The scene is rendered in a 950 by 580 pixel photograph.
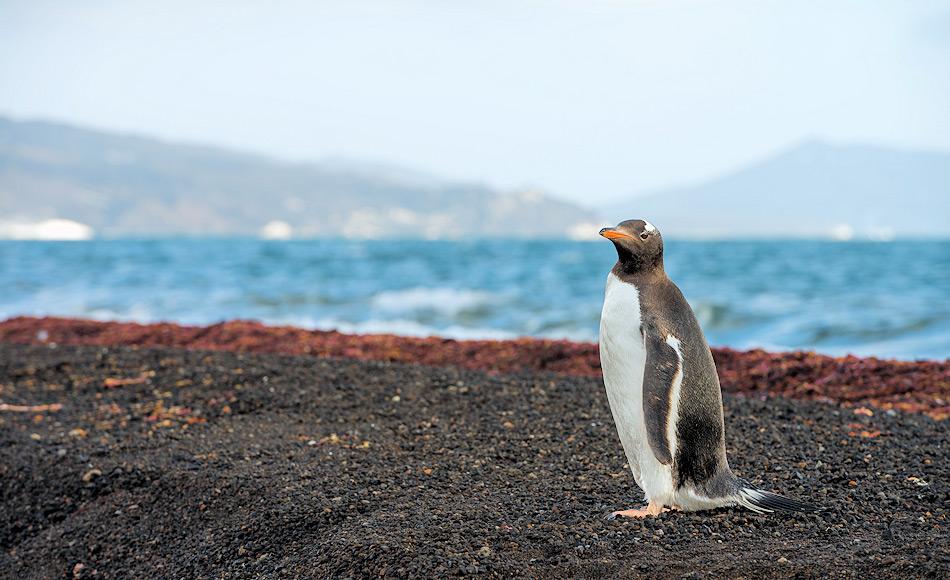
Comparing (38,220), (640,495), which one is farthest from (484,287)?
(38,220)

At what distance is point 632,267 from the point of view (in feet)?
10.9

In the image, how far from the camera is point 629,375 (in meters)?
3.29

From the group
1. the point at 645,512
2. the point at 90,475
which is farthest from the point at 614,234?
the point at 90,475

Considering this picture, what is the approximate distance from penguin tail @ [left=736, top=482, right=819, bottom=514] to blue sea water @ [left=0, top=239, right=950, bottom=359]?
8677mm

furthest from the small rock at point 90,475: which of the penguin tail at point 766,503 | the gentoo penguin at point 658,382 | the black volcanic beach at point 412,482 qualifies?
the penguin tail at point 766,503

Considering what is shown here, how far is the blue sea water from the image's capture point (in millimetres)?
13250

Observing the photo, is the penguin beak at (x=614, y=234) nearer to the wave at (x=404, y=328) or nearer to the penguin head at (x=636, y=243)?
the penguin head at (x=636, y=243)

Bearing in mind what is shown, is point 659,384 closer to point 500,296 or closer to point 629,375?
point 629,375

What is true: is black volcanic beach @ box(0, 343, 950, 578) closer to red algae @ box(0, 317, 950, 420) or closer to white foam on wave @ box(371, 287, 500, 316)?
red algae @ box(0, 317, 950, 420)

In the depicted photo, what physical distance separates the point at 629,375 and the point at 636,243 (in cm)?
51

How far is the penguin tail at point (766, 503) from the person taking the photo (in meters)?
3.51

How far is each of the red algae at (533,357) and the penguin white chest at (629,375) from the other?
3.27 metres

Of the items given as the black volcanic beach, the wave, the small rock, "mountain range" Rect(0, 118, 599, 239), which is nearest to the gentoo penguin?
the black volcanic beach

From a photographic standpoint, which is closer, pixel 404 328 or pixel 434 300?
pixel 404 328
